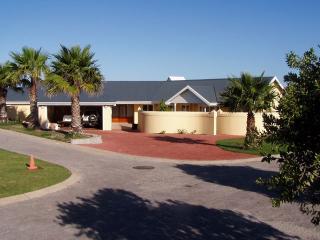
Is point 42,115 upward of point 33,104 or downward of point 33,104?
downward

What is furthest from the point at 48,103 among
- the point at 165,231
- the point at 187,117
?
the point at 165,231

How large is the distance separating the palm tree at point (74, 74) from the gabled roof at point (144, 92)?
11887mm

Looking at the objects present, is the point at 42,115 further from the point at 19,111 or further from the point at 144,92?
the point at 144,92

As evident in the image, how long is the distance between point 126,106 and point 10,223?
3819 centimetres

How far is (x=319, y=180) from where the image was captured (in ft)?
18.0

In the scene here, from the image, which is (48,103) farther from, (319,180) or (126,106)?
(319,180)

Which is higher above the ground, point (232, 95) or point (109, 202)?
point (232, 95)

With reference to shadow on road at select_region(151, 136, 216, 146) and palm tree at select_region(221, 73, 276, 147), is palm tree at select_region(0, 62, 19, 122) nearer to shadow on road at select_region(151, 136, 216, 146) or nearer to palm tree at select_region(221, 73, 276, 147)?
shadow on road at select_region(151, 136, 216, 146)

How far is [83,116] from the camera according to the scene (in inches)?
1700

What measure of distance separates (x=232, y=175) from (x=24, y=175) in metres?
8.06

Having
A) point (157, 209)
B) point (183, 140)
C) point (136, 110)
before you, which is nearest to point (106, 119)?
point (136, 110)

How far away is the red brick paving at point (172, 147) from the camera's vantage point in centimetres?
2372

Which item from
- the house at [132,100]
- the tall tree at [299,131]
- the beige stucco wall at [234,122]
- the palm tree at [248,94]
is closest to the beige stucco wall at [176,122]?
the beige stucco wall at [234,122]

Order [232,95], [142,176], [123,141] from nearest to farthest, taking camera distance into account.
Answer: [142,176] → [232,95] → [123,141]
